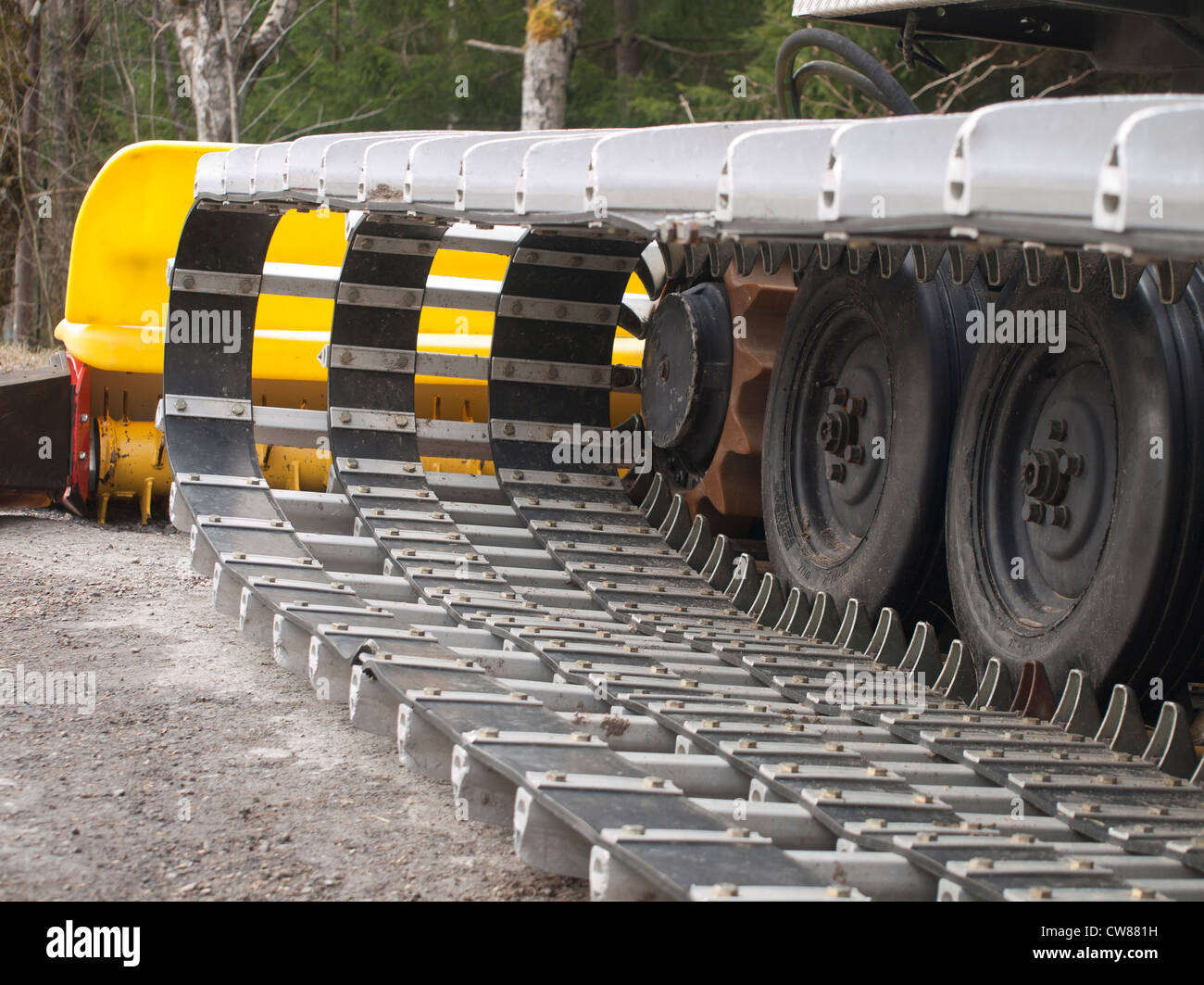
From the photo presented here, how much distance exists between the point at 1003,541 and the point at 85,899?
249 centimetres

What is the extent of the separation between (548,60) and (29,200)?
5.58 meters

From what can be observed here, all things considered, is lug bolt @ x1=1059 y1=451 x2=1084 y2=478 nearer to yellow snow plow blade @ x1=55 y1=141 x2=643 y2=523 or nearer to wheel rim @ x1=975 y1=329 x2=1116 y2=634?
wheel rim @ x1=975 y1=329 x2=1116 y2=634

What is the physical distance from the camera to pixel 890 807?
2.87 m

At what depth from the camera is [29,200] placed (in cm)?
1365

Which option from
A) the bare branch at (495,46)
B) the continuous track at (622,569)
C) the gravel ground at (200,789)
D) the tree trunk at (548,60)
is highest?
the bare branch at (495,46)

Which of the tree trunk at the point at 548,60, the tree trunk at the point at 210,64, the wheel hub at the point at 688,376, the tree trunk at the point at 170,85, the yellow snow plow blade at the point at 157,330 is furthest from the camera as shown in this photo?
the tree trunk at the point at 170,85

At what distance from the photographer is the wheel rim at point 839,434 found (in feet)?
15.1

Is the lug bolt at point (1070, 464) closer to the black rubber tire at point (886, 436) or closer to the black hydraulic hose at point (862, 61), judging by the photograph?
the black rubber tire at point (886, 436)

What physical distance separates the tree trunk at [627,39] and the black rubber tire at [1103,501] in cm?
1330

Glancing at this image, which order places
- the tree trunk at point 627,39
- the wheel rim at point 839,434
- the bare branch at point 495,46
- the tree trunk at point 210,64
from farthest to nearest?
the tree trunk at point 627,39
the bare branch at point 495,46
the tree trunk at point 210,64
the wheel rim at point 839,434

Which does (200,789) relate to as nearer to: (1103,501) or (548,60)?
(1103,501)

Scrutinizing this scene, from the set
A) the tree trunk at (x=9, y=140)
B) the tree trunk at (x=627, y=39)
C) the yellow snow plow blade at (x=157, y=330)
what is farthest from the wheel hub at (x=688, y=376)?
the tree trunk at (x=627, y=39)

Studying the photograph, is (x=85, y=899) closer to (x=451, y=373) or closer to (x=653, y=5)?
(x=451, y=373)
